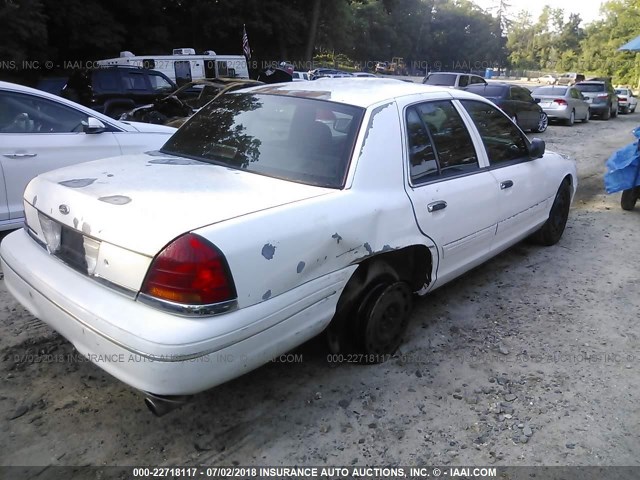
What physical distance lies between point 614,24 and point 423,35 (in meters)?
26.2

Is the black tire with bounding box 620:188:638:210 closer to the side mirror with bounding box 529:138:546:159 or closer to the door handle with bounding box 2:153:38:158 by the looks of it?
the side mirror with bounding box 529:138:546:159

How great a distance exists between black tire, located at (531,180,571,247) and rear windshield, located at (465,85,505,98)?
933 cm

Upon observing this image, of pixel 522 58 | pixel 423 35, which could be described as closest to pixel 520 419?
pixel 423 35

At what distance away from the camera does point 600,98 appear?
68.0 feet

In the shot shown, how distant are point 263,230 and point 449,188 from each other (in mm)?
1540

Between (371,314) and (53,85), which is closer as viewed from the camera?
(371,314)

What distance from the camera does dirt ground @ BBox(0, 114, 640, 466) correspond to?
2436 millimetres

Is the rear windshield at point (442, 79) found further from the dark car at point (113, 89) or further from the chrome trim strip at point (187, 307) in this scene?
the chrome trim strip at point (187, 307)

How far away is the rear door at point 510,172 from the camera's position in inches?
152

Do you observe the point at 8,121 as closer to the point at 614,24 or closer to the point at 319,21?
the point at 319,21

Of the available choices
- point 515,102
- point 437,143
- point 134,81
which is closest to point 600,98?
point 515,102

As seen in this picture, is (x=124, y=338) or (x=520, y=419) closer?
(x=124, y=338)

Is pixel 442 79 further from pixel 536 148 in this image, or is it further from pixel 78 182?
pixel 78 182

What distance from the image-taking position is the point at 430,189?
3.16m
